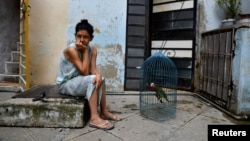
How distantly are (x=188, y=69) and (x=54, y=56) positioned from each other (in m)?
2.35

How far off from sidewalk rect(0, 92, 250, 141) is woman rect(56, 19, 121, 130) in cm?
14

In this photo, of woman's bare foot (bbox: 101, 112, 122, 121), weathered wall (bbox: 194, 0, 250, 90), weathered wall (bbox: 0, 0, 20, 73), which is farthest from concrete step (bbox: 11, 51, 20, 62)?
weathered wall (bbox: 194, 0, 250, 90)

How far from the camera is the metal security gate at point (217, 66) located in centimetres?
262

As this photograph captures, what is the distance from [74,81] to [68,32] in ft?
5.18

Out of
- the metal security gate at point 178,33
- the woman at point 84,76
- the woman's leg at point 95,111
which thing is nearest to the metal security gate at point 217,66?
the metal security gate at point 178,33

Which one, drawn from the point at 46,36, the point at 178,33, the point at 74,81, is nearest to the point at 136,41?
the point at 178,33

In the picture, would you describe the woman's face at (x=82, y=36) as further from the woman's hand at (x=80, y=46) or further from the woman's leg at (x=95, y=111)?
the woman's leg at (x=95, y=111)

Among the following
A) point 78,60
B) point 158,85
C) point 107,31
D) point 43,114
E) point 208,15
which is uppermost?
point 208,15

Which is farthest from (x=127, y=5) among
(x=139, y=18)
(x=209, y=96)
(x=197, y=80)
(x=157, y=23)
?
(x=209, y=96)

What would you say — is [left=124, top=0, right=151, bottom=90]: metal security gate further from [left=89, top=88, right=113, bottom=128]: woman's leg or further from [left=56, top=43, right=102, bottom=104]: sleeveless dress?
[left=89, top=88, right=113, bottom=128]: woman's leg

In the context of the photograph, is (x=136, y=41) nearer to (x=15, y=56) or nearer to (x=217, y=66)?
(x=217, y=66)

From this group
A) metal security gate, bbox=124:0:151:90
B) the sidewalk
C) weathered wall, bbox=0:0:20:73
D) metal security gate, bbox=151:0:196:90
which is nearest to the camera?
the sidewalk

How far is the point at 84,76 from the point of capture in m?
2.19

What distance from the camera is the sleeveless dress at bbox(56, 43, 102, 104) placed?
83.4 inches
